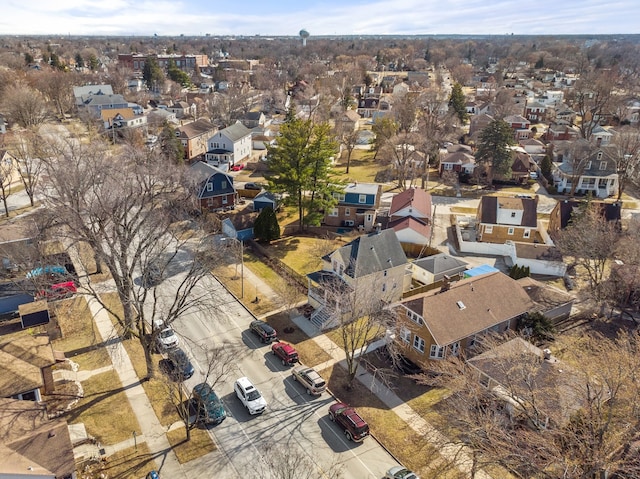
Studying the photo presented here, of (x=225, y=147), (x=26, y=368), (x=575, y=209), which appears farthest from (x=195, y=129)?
(x=26, y=368)

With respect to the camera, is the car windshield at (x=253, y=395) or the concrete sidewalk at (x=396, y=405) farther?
the car windshield at (x=253, y=395)

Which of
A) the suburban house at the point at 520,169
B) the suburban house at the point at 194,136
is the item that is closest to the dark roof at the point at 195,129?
the suburban house at the point at 194,136

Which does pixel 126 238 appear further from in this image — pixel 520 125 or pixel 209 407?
pixel 520 125

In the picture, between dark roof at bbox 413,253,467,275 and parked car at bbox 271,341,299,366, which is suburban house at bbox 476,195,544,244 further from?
parked car at bbox 271,341,299,366

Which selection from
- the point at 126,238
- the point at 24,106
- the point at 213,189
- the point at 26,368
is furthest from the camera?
the point at 24,106

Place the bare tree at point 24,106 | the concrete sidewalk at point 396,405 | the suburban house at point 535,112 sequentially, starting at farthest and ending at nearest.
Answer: the suburban house at point 535,112, the bare tree at point 24,106, the concrete sidewalk at point 396,405

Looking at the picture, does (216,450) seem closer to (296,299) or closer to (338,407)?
(338,407)

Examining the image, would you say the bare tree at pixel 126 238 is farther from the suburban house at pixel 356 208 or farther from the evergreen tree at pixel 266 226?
the suburban house at pixel 356 208

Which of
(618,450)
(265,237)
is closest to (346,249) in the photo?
(265,237)
